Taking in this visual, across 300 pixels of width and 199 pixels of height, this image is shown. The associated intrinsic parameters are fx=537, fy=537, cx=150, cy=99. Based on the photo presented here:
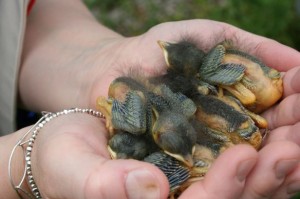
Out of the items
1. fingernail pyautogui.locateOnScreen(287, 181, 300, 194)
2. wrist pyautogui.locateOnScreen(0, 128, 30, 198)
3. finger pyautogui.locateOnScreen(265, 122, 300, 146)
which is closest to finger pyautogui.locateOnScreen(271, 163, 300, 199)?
fingernail pyautogui.locateOnScreen(287, 181, 300, 194)

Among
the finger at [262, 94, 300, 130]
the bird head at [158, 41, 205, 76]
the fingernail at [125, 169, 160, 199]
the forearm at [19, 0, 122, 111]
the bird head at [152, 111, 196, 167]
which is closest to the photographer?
the fingernail at [125, 169, 160, 199]

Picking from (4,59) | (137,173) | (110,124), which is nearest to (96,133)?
(110,124)

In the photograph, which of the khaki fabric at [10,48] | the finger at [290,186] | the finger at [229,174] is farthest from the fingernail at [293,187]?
the khaki fabric at [10,48]

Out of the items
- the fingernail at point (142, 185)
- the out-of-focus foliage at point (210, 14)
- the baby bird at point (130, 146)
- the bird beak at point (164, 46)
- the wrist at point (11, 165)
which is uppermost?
the bird beak at point (164, 46)

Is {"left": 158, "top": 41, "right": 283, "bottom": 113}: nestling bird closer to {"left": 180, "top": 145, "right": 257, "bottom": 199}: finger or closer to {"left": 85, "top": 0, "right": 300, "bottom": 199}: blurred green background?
{"left": 180, "top": 145, "right": 257, "bottom": 199}: finger

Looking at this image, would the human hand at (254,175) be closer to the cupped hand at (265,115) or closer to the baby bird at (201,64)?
the cupped hand at (265,115)

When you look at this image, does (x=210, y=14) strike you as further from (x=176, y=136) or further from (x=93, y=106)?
(x=176, y=136)

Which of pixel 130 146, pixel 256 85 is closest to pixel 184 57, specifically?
pixel 256 85
